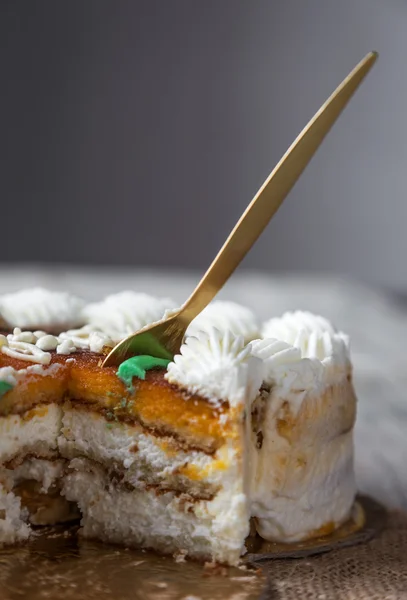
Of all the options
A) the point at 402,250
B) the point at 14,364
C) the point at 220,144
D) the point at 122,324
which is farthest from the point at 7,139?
the point at 14,364

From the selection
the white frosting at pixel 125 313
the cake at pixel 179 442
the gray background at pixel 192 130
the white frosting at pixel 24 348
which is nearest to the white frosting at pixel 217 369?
the cake at pixel 179 442

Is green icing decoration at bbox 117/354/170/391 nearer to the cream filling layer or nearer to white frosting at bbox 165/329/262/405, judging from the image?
white frosting at bbox 165/329/262/405

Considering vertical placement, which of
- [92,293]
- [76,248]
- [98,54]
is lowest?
[92,293]

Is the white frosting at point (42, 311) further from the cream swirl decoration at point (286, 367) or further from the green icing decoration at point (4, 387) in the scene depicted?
the cream swirl decoration at point (286, 367)

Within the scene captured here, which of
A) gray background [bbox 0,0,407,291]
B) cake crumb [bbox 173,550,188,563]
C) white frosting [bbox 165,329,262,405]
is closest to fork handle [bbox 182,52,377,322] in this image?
white frosting [bbox 165,329,262,405]

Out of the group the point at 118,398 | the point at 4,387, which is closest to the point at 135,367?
the point at 118,398

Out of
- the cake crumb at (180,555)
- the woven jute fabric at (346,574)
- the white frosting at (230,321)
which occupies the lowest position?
the woven jute fabric at (346,574)

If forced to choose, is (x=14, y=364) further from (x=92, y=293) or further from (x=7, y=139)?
(x=7, y=139)
